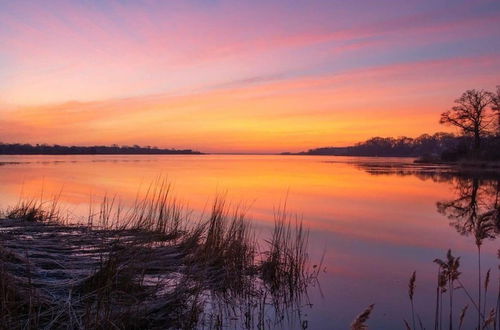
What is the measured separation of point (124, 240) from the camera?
966cm

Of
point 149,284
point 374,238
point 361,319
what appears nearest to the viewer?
point 361,319

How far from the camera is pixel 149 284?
670cm

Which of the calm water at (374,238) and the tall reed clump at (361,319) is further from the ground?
the tall reed clump at (361,319)

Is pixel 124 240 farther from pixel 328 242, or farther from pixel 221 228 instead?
pixel 328 242

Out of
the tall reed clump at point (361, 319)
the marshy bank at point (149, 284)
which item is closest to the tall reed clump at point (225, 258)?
the marshy bank at point (149, 284)

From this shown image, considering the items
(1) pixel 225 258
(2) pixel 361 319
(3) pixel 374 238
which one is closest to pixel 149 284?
(1) pixel 225 258

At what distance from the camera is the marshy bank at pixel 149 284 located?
4.84 m

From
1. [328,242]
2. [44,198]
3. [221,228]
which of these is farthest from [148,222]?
[44,198]

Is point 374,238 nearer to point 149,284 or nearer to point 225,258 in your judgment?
point 225,258

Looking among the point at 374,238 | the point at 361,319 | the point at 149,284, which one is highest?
the point at 361,319

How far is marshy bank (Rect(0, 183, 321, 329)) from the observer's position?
15.9 feet

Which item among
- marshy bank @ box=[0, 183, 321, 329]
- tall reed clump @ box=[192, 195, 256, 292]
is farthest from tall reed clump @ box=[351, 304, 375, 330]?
tall reed clump @ box=[192, 195, 256, 292]

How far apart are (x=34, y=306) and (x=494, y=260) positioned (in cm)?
853

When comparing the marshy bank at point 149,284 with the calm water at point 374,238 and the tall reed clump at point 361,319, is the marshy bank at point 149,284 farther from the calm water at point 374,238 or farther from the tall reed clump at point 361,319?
the tall reed clump at point 361,319
